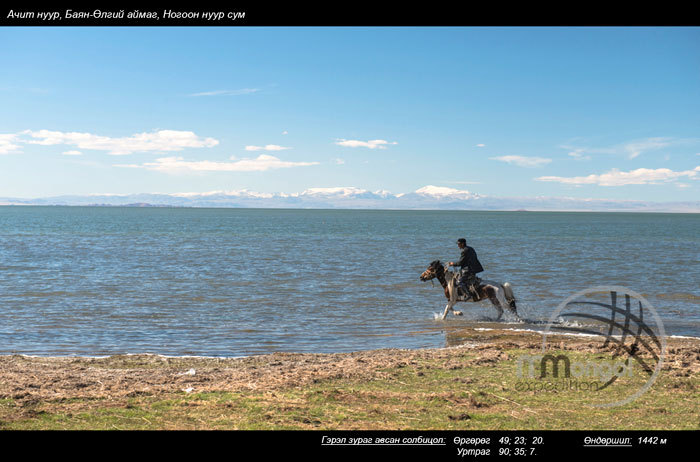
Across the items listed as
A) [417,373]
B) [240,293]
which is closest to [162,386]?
[417,373]

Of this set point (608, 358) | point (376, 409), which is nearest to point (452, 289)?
point (608, 358)

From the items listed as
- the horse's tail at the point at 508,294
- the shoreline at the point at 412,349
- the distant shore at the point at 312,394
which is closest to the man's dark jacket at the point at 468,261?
the horse's tail at the point at 508,294

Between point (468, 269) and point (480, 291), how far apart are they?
2.92 feet

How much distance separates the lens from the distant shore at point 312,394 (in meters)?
7.24

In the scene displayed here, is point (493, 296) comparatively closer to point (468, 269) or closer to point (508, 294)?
point (508, 294)

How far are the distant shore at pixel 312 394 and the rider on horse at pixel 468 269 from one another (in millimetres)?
5904

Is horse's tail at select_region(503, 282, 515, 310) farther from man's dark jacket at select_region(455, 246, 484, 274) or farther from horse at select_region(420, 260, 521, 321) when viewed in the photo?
man's dark jacket at select_region(455, 246, 484, 274)

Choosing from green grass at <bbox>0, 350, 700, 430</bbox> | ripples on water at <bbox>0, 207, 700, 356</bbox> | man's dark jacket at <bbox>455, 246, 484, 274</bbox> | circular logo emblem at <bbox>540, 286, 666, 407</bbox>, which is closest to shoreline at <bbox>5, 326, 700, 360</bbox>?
circular logo emblem at <bbox>540, 286, 666, 407</bbox>

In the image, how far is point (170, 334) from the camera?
634 inches

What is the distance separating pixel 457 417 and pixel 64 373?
7.36m

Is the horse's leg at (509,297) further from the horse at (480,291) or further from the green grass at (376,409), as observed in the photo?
the green grass at (376,409)

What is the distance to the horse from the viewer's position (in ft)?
59.7

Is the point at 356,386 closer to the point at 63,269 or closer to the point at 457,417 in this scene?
the point at 457,417
